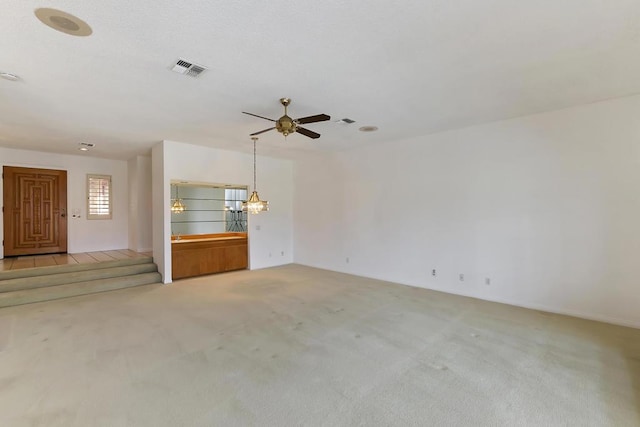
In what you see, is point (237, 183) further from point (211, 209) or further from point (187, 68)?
point (187, 68)

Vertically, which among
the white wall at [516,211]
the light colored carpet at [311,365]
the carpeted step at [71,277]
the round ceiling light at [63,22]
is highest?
the round ceiling light at [63,22]

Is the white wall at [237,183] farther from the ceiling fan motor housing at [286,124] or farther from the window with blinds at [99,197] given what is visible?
the ceiling fan motor housing at [286,124]

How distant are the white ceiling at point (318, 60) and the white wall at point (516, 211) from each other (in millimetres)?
533

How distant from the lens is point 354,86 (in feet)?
11.3

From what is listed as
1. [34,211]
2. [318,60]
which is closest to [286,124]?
[318,60]

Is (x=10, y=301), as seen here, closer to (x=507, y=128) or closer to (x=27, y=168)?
(x=27, y=168)

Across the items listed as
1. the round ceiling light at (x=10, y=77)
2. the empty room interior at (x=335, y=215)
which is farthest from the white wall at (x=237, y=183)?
the round ceiling light at (x=10, y=77)

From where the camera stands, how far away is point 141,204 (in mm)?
7664

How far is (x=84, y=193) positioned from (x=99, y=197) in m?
0.34

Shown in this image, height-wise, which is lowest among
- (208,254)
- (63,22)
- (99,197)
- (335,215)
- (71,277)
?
(71,277)

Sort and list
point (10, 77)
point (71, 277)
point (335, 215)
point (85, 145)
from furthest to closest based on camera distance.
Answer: point (335, 215)
point (85, 145)
point (71, 277)
point (10, 77)

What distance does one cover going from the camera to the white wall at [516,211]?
3936 millimetres

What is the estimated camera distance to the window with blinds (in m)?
7.88

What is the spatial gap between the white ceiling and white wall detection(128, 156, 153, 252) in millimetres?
2880
